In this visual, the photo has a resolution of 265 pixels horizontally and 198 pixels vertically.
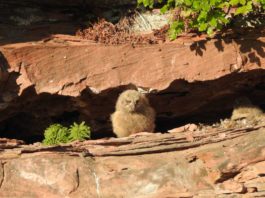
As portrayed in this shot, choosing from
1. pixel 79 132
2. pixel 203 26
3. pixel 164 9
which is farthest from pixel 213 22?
pixel 79 132

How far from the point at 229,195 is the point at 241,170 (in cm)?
52

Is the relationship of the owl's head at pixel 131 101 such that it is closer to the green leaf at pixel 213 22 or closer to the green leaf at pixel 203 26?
the green leaf at pixel 203 26

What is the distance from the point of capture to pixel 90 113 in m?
11.9

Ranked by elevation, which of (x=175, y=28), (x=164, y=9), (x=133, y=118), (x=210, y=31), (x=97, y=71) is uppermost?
(x=164, y=9)

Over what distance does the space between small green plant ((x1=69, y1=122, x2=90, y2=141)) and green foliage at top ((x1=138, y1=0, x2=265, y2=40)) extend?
7.54ft

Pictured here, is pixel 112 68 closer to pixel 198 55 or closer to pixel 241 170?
pixel 198 55

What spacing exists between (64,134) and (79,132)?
0.99 ft

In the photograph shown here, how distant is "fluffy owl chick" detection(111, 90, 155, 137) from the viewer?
11.6 metres

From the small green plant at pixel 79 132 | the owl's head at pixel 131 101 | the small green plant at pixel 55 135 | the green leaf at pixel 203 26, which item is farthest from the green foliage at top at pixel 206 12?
the small green plant at pixel 55 135

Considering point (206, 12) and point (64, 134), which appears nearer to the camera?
point (206, 12)

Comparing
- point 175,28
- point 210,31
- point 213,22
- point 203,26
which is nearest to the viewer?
point 213,22

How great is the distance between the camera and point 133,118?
38.4 feet

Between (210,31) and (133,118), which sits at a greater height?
(210,31)

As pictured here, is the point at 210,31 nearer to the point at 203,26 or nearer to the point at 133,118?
the point at 203,26
